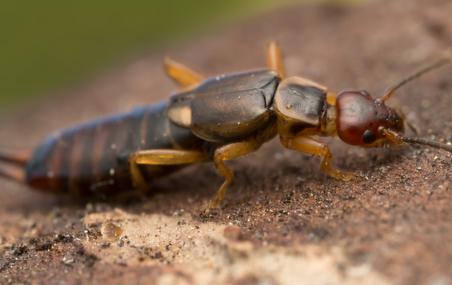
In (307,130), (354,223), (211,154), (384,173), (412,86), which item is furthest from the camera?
(412,86)

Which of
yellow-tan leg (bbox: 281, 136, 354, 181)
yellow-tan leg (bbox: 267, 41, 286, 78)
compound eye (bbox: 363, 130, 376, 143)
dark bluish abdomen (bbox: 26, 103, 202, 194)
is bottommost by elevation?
dark bluish abdomen (bbox: 26, 103, 202, 194)

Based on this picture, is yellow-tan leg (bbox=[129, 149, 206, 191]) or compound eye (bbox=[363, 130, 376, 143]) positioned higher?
compound eye (bbox=[363, 130, 376, 143])

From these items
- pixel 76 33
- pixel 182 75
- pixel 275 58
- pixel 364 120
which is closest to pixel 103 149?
pixel 182 75

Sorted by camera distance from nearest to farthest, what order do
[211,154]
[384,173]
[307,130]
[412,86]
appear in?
1. [384,173]
2. [307,130]
3. [211,154]
4. [412,86]

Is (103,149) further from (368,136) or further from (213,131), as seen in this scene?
(368,136)

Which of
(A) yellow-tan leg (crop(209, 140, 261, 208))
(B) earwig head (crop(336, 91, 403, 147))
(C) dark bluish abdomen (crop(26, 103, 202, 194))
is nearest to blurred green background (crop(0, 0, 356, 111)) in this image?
(C) dark bluish abdomen (crop(26, 103, 202, 194))

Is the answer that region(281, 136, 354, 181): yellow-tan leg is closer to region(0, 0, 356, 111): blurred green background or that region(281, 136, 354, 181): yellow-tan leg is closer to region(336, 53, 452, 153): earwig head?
region(336, 53, 452, 153): earwig head

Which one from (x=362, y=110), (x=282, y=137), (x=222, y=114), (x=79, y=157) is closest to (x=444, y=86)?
(x=362, y=110)

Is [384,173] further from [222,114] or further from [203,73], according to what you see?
[203,73]
